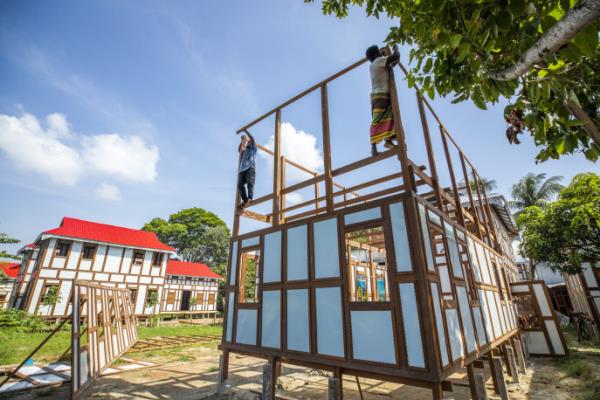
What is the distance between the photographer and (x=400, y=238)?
4934mm

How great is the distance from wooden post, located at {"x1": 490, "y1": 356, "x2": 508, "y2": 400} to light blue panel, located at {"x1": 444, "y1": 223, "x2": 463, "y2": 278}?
274 centimetres

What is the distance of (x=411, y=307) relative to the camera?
179 inches

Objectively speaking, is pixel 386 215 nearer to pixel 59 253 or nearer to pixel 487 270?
pixel 487 270

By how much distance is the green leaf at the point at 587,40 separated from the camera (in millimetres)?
1838

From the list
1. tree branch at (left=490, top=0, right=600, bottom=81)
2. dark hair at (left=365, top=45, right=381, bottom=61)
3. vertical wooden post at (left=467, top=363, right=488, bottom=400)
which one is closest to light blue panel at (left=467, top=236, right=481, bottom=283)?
vertical wooden post at (left=467, top=363, right=488, bottom=400)

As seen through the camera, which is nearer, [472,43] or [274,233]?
[472,43]

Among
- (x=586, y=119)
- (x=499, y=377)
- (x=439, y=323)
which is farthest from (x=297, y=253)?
(x=499, y=377)

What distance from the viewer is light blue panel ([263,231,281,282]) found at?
6.90 m

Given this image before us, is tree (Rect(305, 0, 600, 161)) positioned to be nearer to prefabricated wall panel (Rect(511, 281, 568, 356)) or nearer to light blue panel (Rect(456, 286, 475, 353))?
light blue panel (Rect(456, 286, 475, 353))

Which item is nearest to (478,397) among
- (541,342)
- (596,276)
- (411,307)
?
(411,307)

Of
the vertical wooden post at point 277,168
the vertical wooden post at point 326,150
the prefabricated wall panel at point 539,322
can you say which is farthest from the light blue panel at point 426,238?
the prefabricated wall panel at point 539,322

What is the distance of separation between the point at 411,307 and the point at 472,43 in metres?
3.75

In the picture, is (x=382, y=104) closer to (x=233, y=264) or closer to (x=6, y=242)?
(x=233, y=264)

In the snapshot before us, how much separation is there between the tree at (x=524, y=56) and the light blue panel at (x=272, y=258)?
4.92 metres
